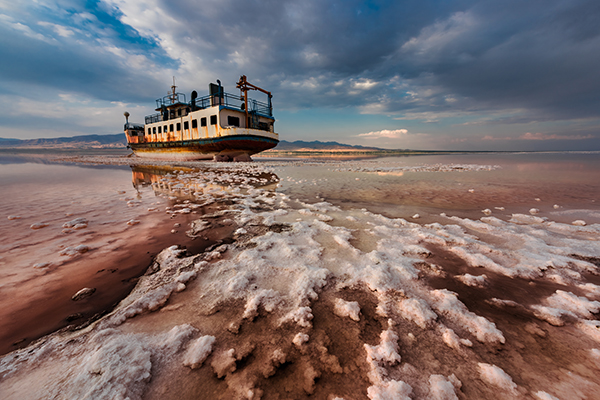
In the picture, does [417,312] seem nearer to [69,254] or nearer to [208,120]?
[69,254]

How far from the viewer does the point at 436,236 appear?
3.65m

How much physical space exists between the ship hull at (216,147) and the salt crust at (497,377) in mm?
20082

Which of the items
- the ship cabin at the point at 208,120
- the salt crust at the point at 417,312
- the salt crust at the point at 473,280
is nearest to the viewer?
the salt crust at the point at 417,312

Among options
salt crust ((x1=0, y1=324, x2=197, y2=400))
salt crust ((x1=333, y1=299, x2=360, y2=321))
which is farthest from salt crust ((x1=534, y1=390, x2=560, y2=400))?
salt crust ((x1=0, y1=324, x2=197, y2=400))

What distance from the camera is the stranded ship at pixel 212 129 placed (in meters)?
19.7

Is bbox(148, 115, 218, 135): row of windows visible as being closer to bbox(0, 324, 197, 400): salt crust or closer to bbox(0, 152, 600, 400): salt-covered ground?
bbox(0, 152, 600, 400): salt-covered ground

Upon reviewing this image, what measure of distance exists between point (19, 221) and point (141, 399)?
5439mm

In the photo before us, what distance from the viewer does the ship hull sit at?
1989 centimetres

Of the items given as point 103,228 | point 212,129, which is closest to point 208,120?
point 212,129

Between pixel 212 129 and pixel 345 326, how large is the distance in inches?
851

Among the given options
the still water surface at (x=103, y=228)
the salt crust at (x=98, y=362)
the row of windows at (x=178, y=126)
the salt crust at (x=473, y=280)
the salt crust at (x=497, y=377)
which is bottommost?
the salt crust at (x=497, y=377)

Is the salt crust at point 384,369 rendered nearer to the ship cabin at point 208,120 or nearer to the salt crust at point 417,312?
the salt crust at point 417,312

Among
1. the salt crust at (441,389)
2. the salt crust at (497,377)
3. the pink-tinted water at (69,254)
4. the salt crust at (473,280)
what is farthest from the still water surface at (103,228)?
the salt crust at (497,377)

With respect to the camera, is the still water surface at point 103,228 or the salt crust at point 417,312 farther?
the still water surface at point 103,228
